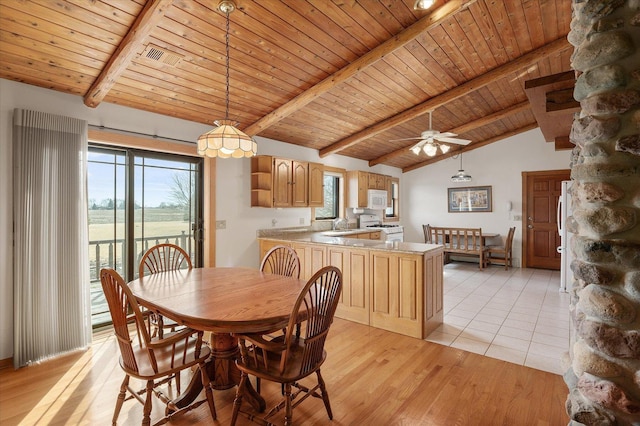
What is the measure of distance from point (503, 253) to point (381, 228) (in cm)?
272

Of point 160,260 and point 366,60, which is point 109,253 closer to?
point 160,260

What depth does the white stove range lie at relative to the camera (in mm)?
6457

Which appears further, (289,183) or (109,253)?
A: (289,183)

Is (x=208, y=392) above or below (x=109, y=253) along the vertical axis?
below

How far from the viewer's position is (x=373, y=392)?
2268 mm

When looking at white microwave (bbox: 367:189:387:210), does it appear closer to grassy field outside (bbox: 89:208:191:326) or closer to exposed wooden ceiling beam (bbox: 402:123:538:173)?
exposed wooden ceiling beam (bbox: 402:123:538:173)

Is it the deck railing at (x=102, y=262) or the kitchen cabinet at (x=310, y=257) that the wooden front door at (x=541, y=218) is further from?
the deck railing at (x=102, y=262)

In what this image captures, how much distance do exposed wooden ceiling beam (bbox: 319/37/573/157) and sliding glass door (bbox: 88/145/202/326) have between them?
108 inches

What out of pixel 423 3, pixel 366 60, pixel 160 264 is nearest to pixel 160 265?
pixel 160 264

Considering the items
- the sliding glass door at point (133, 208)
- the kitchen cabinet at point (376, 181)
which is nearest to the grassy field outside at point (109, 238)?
the sliding glass door at point (133, 208)

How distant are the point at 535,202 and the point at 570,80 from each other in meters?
6.01

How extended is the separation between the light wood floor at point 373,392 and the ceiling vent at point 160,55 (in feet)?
8.63

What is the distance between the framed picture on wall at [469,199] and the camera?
7430mm

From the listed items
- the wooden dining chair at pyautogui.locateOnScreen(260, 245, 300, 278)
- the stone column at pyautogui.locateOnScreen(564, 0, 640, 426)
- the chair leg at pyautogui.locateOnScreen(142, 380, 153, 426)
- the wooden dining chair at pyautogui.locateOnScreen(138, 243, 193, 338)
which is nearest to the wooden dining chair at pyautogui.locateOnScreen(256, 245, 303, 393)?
the wooden dining chair at pyautogui.locateOnScreen(260, 245, 300, 278)
